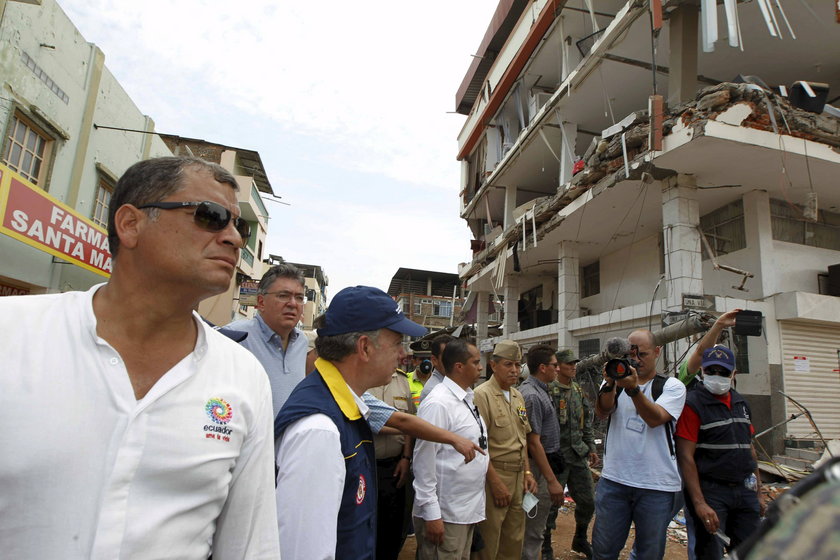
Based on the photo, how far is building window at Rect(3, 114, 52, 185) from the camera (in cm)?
780

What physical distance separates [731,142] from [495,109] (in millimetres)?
10871

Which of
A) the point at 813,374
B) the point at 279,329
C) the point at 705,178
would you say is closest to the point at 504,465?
the point at 279,329

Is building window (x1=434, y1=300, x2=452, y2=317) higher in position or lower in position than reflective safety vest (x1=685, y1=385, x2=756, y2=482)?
higher

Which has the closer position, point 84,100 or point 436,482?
point 436,482

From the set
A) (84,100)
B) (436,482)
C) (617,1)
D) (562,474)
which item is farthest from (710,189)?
(84,100)

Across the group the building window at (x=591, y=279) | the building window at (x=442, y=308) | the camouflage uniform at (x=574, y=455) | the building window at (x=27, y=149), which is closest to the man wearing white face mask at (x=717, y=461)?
the camouflage uniform at (x=574, y=455)

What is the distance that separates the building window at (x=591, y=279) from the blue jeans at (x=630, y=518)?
12.2 m

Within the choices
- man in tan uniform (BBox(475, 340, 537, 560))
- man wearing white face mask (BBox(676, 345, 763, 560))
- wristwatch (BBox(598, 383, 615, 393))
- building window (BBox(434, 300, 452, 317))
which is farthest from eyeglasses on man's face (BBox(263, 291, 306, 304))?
building window (BBox(434, 300, 452, 317))

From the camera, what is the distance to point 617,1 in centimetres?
1117

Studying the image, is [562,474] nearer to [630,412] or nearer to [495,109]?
[630,412]

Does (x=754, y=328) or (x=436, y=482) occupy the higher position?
(x=754, y=328)

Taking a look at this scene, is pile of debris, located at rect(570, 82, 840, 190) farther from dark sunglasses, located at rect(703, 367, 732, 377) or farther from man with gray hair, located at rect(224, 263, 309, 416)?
man with gray hair, located at rect(224, 263, 309, 416)

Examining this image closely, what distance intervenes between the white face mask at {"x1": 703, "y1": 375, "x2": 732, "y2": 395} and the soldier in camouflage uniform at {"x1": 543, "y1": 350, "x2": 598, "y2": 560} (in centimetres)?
196

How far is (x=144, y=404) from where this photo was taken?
3.45ft
